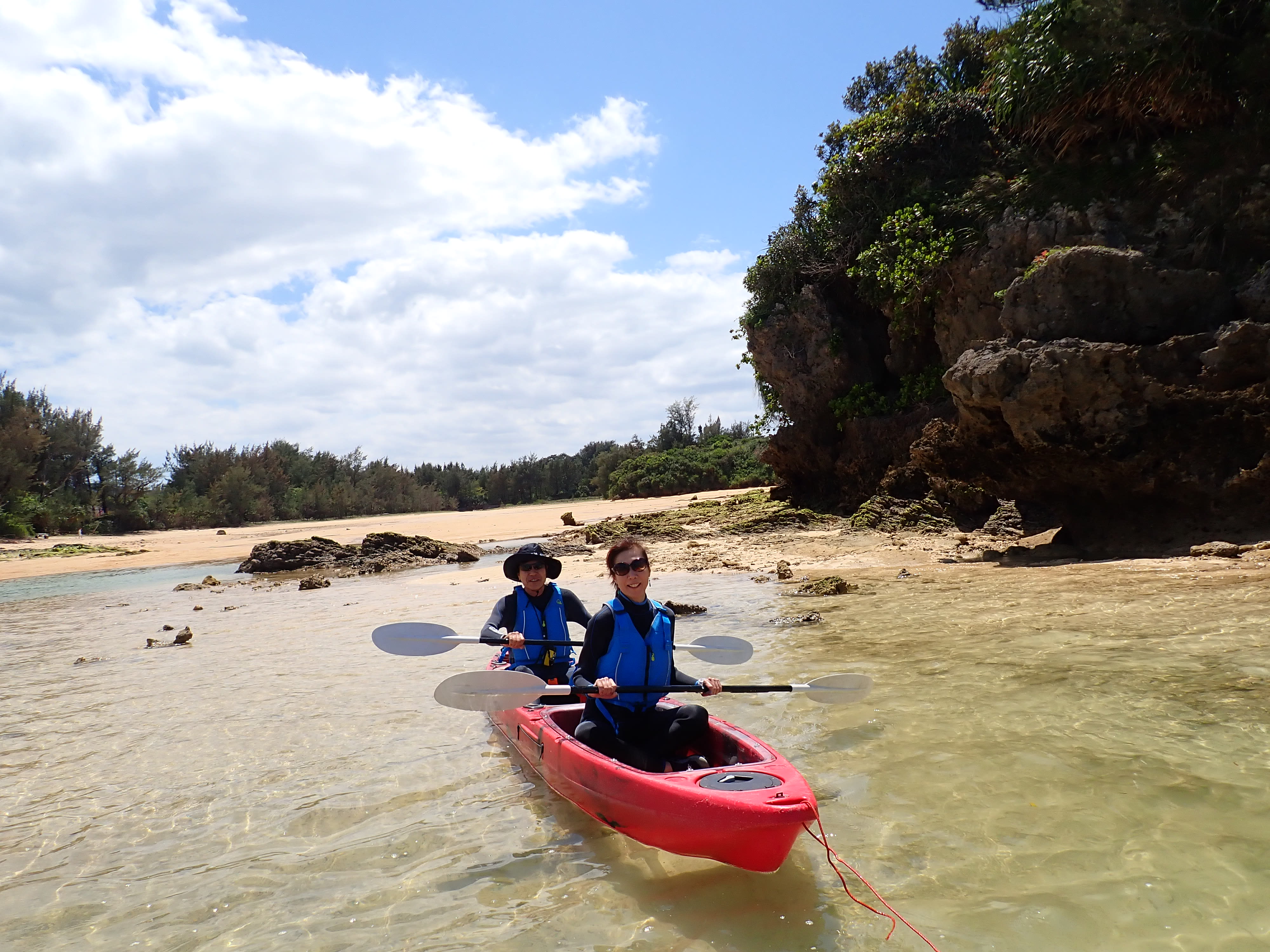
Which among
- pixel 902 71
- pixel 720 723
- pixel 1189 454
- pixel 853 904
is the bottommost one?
pixel 853 904

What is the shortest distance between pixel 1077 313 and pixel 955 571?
390 cm

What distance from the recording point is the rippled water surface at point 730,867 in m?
3.32

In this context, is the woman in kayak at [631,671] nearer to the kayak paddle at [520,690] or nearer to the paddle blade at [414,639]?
the kayak paddle at [520,690]

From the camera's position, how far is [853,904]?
340 centimetres

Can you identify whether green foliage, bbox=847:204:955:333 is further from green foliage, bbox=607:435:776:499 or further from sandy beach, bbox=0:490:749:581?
green foliage, bbox=607:435:776:499

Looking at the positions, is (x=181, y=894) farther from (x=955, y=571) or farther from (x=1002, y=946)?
(x=955, y=571)

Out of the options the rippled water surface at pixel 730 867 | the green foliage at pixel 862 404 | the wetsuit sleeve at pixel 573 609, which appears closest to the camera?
the rippled water surface at pixel 730 867

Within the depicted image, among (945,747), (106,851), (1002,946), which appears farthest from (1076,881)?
(106,851)

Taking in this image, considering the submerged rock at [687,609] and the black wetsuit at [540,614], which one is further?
the submerged rock at [687,609]

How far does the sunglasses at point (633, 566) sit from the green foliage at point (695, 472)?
32.9 meters

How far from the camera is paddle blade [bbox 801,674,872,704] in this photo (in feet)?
16.7

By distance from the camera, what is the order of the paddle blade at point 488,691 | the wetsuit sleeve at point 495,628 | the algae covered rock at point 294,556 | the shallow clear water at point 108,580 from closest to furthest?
the paddle blade at point 488,691, the wetsuit sleeve at point 495,628, the shallow clear water at point 108,580, the algae covered rock at point 294,556

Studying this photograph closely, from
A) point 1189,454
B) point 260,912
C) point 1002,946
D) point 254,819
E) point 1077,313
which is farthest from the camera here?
point 1077,313

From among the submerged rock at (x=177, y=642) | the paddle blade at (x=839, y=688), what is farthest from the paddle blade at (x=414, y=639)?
the submerged rock at (x=177, y=642)
